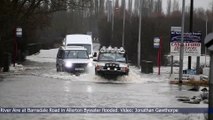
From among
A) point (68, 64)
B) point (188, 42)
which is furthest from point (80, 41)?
point (188, 42)

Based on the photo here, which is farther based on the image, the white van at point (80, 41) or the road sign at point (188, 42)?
the white van at point (80, 41)

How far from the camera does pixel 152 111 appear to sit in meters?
16.5

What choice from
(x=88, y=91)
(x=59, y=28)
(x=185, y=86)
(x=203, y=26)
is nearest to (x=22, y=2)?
(x=185, y=86)

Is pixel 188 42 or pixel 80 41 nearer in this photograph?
pixel 188 42

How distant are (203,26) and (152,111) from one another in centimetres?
8611
